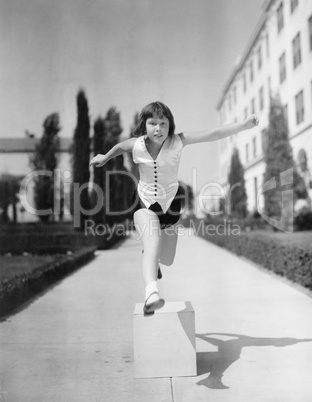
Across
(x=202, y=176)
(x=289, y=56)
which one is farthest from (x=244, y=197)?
(x=202, y=176)

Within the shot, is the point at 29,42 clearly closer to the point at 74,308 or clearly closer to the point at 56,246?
the point at 74,308

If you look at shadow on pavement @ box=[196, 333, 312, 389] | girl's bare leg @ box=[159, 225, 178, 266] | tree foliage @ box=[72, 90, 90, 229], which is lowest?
shadow on pavement @ box=[196, 333, 312, 389]

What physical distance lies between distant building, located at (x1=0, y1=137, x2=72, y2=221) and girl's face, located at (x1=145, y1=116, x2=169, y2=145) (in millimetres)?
2029

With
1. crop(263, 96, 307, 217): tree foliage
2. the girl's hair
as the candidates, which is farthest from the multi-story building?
the girl's hair

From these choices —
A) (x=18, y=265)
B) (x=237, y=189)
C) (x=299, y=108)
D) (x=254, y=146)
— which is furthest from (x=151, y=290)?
(x=254, y=146)

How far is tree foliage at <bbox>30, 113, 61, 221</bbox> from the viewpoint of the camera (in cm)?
514

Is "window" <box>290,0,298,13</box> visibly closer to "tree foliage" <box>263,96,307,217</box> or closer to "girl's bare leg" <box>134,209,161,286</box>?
"tree foliage" <box>263,96,307,217</box>

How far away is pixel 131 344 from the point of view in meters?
3.93

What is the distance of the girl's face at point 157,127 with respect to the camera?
301cm

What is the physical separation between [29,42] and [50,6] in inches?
16.1

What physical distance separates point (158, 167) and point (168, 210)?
0.28m

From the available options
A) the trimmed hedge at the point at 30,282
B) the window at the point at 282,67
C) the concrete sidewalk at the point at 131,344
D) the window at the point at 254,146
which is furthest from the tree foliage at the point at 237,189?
the concrete sidewalk at the point at 131,344

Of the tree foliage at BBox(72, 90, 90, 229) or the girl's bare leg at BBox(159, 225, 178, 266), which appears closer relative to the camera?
the girl's bare leg at BBox(159, 225, 178, 266)

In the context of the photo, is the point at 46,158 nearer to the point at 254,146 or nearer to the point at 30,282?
the point at 30,282
